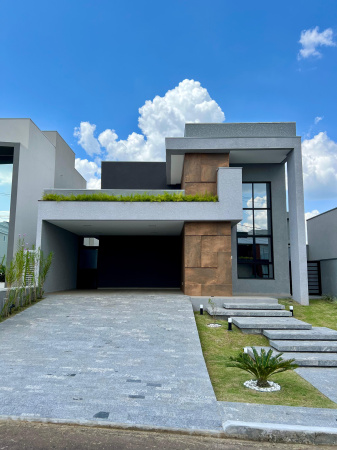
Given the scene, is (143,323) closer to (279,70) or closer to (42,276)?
(42,276)

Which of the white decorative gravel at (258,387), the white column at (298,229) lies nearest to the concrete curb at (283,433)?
the white decorative gravel at (258,387)

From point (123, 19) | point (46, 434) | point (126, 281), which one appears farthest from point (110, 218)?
point (46, 434)

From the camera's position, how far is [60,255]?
51.3 feet

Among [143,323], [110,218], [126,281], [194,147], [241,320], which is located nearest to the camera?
[143,323]

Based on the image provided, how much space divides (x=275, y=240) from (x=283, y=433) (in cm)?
1248

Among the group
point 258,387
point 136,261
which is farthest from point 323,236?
point 258,387

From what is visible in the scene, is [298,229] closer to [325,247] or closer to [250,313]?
[250,313]

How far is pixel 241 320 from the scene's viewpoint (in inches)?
382

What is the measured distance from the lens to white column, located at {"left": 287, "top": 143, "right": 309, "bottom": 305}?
537 inches

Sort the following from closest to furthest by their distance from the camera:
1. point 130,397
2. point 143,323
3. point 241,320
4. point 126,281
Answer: point 130,397, point 143,323, point 241,320, point 126,281

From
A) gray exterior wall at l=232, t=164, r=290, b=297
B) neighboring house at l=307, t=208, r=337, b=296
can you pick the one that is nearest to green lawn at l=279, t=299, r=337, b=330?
gray exterior wall at l=232, t=164, r=290, b=297

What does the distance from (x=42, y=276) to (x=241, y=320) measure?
24.7ft

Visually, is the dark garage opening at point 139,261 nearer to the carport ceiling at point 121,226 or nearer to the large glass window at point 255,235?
the carport ceiling at point 121,226

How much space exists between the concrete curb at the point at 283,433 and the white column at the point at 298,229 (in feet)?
34.3
